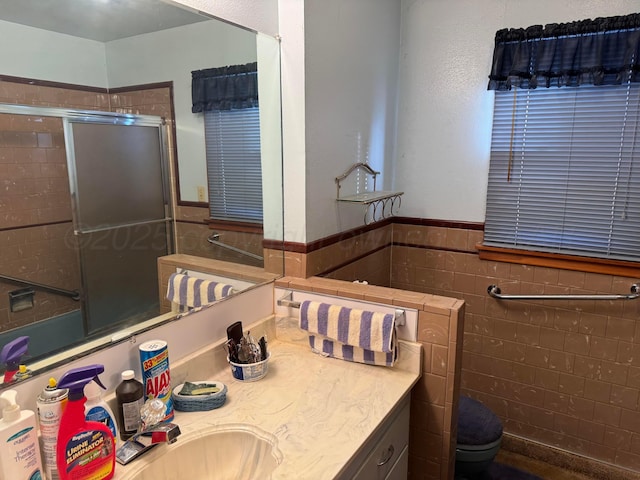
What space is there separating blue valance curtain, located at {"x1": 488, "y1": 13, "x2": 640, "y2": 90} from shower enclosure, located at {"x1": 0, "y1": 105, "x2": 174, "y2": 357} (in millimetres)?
1570

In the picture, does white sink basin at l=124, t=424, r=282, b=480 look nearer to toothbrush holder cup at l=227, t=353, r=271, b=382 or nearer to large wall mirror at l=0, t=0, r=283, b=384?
toothbrush holder cup at l=227, t=353, r=271, b=382

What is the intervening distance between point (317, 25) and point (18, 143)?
3.52 ft

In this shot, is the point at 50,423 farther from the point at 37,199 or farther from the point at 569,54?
the point at 569,54

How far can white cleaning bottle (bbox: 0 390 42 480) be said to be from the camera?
83 centimetres

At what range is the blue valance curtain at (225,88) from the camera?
165 cm

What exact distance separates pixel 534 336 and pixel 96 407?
2.03 metres

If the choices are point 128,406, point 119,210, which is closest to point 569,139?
point 119,210

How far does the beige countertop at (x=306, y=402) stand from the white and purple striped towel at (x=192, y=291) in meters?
0.16

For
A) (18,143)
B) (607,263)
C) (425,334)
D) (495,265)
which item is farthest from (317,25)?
(607,263)

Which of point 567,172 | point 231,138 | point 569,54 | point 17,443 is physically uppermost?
point 569,54

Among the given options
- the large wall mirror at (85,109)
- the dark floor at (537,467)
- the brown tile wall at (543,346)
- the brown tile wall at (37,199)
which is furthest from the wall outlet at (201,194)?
A: the dark floor at (537,467)

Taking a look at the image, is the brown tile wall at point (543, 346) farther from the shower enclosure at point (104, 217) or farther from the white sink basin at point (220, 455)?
the white sink basin at point (220, 455)

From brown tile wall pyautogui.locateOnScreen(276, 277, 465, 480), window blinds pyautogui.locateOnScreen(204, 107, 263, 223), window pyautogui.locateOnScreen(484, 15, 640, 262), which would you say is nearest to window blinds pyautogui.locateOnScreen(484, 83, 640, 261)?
window pyautogui.locateOnScreen(484, 15, 640, 262)

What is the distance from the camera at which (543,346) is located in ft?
7.29
